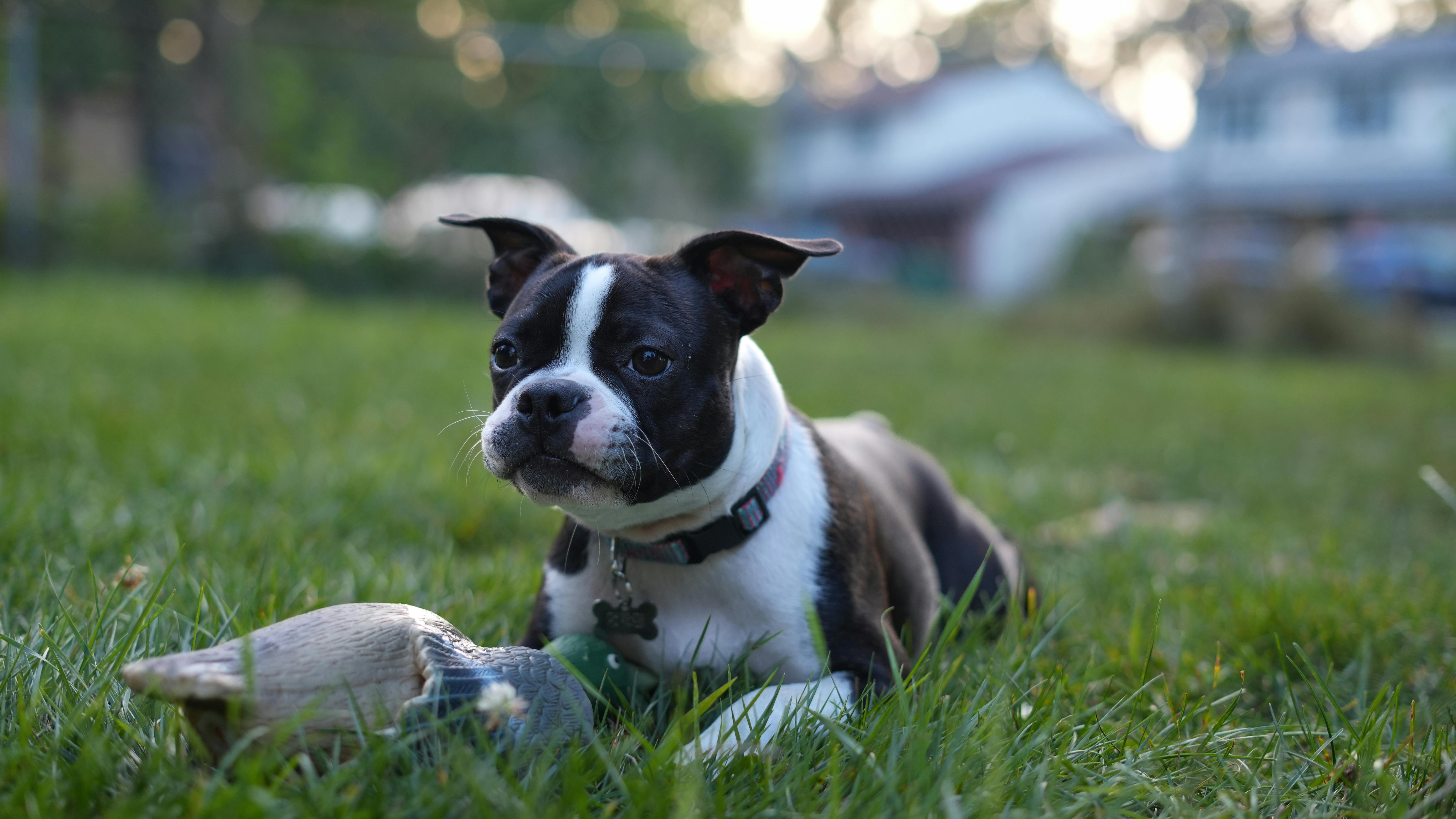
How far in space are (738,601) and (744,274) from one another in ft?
2.31

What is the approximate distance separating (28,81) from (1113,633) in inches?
470

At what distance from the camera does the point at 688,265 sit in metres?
2.36

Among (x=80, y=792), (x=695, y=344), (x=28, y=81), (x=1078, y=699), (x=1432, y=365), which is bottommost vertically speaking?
(x=1432, y=365)

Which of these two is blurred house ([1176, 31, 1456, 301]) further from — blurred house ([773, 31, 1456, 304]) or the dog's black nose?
the dog's black nose

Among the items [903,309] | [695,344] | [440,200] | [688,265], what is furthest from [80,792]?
[903,309]

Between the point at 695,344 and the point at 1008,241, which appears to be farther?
the point at 1008,241

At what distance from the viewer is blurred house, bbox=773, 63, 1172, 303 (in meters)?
27.4

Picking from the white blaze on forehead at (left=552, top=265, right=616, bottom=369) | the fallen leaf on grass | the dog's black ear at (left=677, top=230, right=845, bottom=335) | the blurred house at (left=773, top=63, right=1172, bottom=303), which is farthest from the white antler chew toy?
the blurred house at (left=773, top=63, right=1172, bottom=303)

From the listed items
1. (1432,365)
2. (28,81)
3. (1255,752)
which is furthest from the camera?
(1432,365)

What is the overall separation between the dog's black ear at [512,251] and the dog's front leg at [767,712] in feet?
3.39

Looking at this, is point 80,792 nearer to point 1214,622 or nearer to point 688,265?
point 688,265

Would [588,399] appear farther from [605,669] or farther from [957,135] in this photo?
[957,135]

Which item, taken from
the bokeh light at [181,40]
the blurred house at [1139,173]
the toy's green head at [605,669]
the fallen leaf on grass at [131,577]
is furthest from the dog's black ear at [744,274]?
the blurred house at [1139,173]

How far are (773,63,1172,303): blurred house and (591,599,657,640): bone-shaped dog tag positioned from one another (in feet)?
66.8
